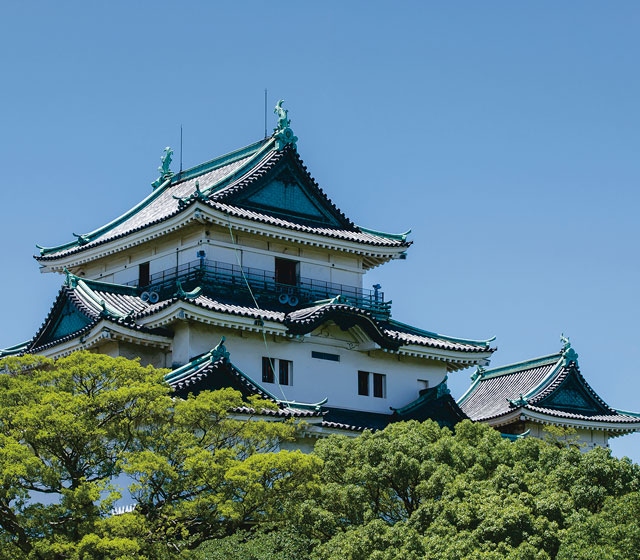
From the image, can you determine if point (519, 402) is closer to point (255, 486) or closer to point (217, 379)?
point (217, 379)

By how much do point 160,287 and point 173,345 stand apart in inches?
148

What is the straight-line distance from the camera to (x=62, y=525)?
27.3 metres

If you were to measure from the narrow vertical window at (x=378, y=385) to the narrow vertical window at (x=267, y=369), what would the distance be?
4647mm

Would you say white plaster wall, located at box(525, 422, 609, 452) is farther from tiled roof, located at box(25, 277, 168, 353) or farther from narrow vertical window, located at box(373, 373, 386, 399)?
tiled roof, located at box(25, 277, 168, 353)

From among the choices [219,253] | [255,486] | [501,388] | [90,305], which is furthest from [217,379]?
[501,388]

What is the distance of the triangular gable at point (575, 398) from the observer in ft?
160

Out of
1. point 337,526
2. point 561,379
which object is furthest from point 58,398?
point 561,379

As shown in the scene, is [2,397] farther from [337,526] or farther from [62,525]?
[337,526]

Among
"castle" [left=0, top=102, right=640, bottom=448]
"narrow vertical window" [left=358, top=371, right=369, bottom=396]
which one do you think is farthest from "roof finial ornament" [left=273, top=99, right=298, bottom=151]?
"narrow vertical window" [left=358, top=371, right=369, bottom=396]

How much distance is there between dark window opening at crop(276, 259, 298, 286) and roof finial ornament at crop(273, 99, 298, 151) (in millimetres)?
4404

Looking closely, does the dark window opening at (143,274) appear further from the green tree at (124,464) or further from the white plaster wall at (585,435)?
the white plaster wall at (585,435)

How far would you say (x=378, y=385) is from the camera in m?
42.8

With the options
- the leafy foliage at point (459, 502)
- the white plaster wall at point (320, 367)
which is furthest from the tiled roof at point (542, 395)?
the leafy foliage at point (459, 502)

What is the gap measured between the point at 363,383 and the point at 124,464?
1569 centimetres
